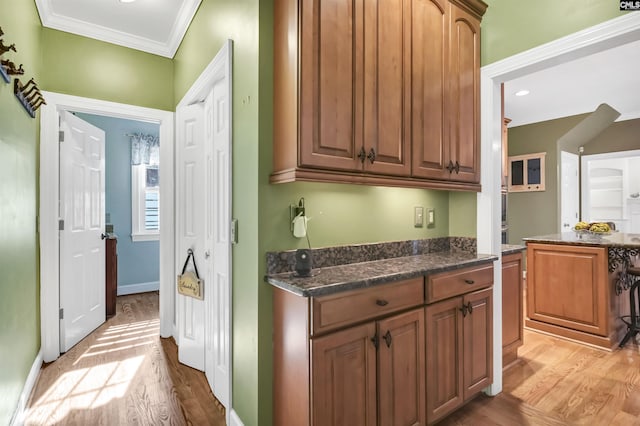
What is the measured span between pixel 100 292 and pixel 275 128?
10.2 ft

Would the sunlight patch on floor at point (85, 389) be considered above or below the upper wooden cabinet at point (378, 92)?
below

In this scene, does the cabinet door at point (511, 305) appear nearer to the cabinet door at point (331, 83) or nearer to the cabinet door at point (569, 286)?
the cabinet door at point (569, 286)

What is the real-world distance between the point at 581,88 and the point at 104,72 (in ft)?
18.6

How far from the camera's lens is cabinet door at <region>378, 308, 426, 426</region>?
156 centimetres

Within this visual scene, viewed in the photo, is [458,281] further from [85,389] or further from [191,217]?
[85,389]

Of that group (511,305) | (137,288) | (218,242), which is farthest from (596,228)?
Answer: (137,288)

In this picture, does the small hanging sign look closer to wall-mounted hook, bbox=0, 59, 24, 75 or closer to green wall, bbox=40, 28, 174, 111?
wall-mounted hook, bbox=0, 59, 24, 75

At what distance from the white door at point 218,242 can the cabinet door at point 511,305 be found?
204 centimetres

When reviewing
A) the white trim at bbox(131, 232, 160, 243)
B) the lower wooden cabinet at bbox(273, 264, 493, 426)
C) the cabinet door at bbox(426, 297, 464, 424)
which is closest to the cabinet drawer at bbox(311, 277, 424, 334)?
the lower wooden cabinet at bbox(273, 264, 493, 426)

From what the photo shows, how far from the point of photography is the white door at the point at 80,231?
2861 mm

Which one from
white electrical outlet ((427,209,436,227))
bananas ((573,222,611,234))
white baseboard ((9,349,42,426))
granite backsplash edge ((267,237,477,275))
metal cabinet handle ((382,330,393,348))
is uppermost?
white electrical outlet ((427,209,436,227))

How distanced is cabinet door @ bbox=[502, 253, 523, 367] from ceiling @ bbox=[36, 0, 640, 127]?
2.50m

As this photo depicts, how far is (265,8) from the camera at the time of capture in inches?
63.3

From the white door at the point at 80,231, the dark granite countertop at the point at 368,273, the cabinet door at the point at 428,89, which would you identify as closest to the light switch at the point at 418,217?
the dark granite countertop at the point at 368,273
